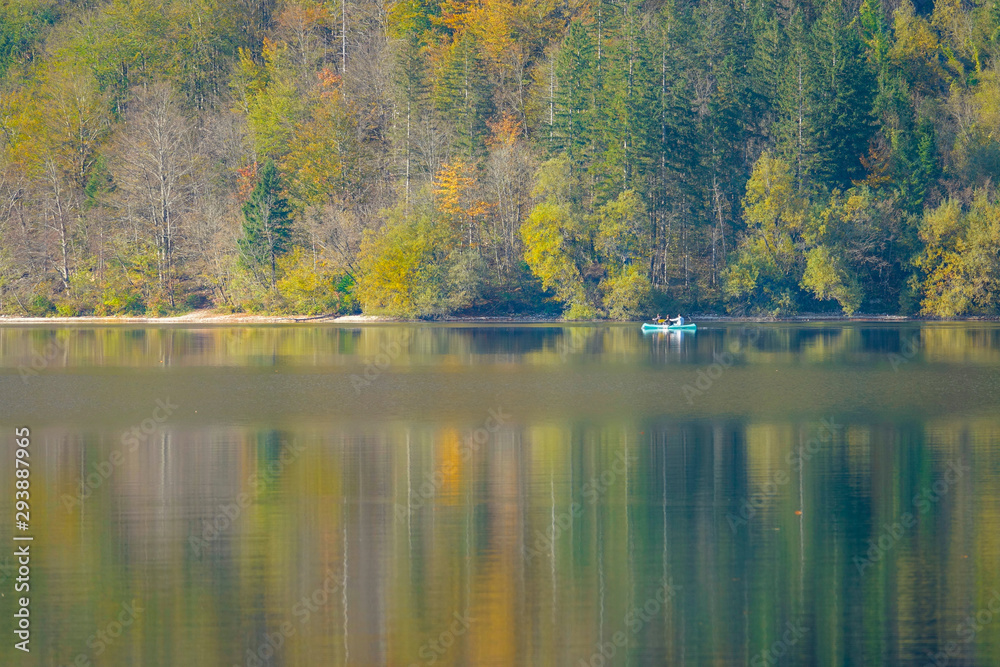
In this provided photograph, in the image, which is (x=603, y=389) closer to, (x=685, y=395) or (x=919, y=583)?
(x=685, y=395)

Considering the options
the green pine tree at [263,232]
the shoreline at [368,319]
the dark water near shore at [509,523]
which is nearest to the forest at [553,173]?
the green pine tree at [263,232]

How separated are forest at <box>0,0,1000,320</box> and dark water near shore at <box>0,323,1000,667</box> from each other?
4750cm

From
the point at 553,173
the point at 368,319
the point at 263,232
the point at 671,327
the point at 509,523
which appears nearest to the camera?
the point at 509,523

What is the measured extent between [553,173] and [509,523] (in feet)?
241

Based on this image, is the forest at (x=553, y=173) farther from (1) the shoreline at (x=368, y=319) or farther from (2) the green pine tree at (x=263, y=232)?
(1) the shoreline at (x=368, y=319)

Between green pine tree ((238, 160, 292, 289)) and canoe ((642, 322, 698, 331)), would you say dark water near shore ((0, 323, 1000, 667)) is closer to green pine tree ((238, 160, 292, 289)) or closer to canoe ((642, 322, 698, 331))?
canoe ((642, 322, 698, 331))

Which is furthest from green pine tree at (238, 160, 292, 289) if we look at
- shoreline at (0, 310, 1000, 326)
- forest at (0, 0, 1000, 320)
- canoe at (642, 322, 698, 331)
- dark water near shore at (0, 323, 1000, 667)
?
dark water near shore at (0, 323, 1000, 667)

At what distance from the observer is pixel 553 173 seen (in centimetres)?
9525

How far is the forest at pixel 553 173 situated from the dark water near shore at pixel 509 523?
47.5 meters

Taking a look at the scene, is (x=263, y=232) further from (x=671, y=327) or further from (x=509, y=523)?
(x=509, y=523)

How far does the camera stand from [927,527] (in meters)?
22.9

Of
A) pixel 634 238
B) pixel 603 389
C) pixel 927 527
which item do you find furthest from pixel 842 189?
pixel 927 527

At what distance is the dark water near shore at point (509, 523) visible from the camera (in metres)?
17.4

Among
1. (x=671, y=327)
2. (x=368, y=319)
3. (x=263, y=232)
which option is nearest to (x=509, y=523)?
(x=671, y=327)
